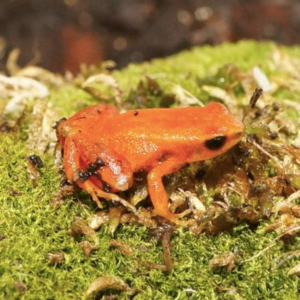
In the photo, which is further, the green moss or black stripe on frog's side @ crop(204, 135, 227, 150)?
black stripe on frog's side @ crop(204, 135, 227, 150)

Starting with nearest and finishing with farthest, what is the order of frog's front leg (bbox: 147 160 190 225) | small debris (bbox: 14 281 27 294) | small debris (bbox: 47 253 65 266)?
small debris (bbox: 14 281 27 294) < small debris (bbox: 47 253 65 266) < frog's front leg (bbox: 147 160 190 225)

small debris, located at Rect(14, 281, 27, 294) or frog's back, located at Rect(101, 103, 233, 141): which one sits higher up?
frog's back, located at Rect(101, 103, 233, 141)

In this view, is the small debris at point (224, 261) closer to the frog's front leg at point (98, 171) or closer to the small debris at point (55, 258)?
the frog's front leg at point (98, 171)

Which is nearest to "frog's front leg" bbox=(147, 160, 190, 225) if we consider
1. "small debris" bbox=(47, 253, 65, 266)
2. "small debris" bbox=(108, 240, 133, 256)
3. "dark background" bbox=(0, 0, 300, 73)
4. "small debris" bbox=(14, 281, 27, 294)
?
"small debris" bbox=(108, 240, 133, 256)

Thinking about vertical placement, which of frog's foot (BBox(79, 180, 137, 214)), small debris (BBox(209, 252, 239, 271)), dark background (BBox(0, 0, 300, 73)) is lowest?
dark background (BBox(0, 0, 300, 73))

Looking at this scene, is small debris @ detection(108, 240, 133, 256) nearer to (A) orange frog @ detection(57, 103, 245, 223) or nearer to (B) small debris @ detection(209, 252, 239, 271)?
(A) orange frog @ detection(57, 103, 245, 223)

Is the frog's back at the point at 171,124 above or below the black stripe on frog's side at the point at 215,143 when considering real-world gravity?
above

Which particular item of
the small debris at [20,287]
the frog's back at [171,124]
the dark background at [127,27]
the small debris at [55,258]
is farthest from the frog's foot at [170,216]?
the dark background at [127,27]

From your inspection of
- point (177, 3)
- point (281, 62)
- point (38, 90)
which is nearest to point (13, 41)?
point (177, 3)

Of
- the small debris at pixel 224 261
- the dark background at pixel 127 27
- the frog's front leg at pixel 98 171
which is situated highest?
the frog's front leg at pixel 98 171

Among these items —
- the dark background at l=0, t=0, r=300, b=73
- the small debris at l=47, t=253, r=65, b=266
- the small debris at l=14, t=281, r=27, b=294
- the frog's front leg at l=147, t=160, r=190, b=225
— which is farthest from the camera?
the dark background at l=0, t=0, r=300, b=73

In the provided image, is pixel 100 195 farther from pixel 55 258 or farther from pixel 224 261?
pixel 224 261
